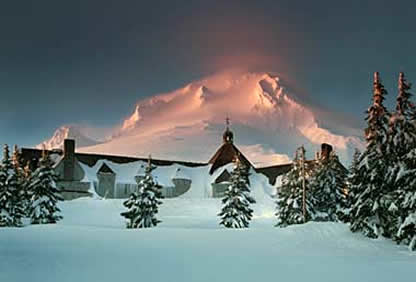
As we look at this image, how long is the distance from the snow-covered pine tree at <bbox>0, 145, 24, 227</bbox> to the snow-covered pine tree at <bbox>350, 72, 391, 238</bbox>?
2468 centimetres

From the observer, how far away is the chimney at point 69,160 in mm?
70438

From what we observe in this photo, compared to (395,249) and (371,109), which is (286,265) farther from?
(371,109)

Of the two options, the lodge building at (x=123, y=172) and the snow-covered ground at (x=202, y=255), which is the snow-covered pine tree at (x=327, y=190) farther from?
the lodge building at (x=123, y=172)

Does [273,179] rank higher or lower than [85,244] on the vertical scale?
higher

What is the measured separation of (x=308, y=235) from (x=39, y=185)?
2240cm

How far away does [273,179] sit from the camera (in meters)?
80.4

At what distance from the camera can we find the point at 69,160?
71.2m

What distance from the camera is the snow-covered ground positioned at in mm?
14398

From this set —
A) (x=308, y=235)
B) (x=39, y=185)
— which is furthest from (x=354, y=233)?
(x=39, y=185)

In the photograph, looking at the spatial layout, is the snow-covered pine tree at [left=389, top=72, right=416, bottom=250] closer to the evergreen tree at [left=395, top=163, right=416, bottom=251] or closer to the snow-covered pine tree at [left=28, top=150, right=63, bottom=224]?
the evergreen tree at [left=395, top=163, right=416, bottom=251]

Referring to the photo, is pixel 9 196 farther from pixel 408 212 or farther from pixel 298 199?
pixel 408 212

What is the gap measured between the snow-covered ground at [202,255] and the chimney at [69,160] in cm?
4421

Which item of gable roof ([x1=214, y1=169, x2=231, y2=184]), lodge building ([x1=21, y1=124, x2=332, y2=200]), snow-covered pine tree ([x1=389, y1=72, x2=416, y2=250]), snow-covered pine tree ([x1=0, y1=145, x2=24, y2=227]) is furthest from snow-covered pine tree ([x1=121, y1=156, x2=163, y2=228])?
gable roof ([x1=214, y1=169, x2=231, y2=184])

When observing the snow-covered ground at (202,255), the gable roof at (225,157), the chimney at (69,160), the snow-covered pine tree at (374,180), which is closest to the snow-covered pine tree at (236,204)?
the snow-covered ground at (202,255)
